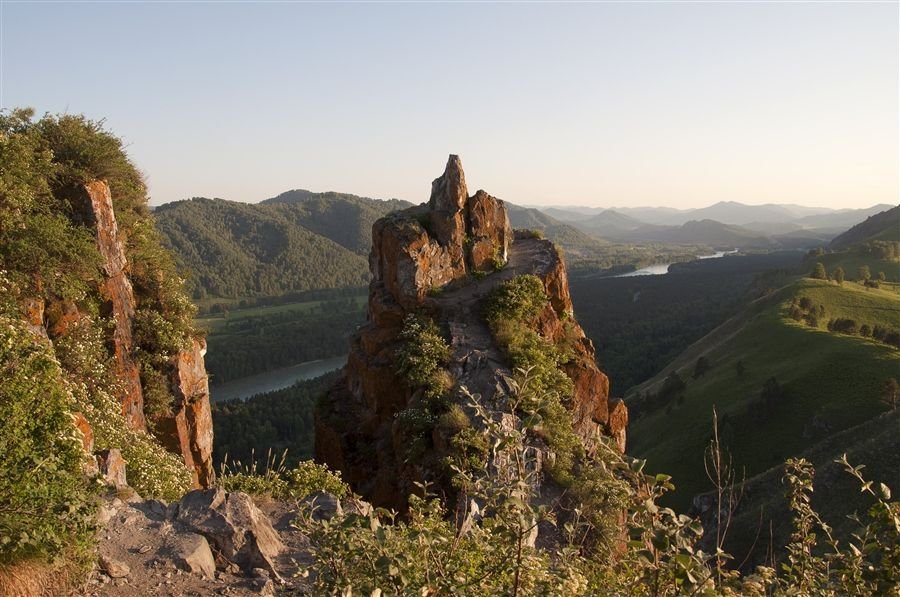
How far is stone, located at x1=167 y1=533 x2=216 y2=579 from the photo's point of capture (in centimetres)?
761

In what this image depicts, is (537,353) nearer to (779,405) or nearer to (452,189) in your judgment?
(452,189)

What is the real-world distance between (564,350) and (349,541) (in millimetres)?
13906

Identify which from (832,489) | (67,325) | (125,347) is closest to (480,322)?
(125,347)

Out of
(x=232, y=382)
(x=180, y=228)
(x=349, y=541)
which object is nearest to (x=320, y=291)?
(x=180, y=228)

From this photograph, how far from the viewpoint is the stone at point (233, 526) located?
8.20 meters

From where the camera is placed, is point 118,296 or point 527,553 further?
point 118,296

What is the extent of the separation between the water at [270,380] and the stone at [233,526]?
265 feet

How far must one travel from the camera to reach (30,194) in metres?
13.3

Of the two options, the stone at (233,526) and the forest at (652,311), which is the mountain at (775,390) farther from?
the stone at (233,526)

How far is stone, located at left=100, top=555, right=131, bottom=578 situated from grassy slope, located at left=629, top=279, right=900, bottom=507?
4470 centimetres

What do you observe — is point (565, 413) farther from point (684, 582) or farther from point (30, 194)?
point (30, 194)

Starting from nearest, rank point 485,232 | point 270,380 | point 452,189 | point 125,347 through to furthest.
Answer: point 125,347 → point 452,189 → point 485,232 → point 270,380

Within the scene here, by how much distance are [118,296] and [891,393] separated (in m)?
55.1

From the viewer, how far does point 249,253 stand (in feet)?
573
